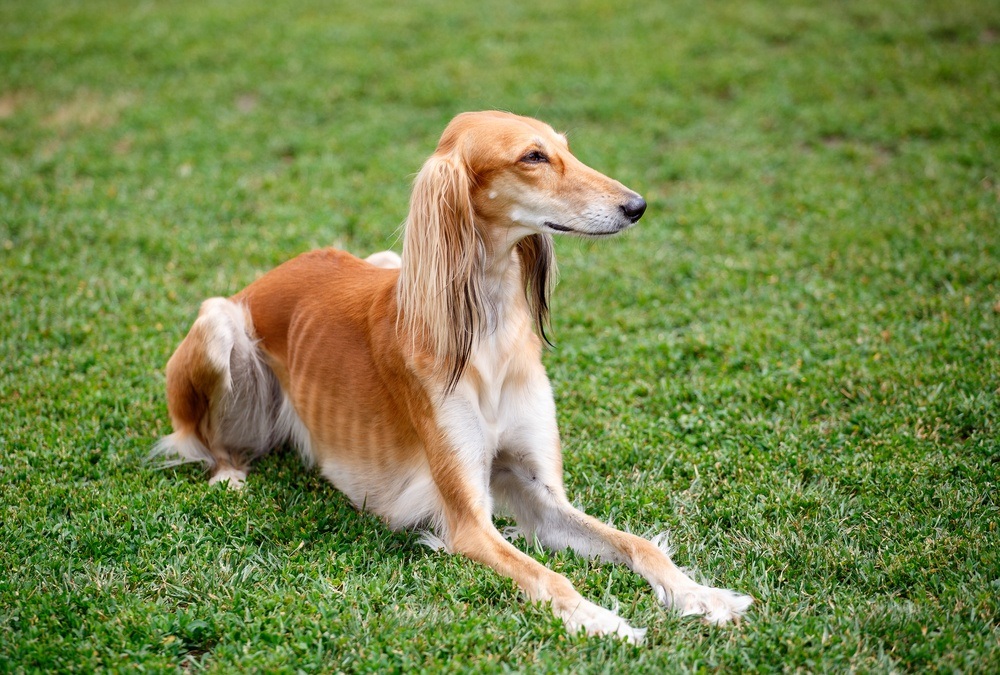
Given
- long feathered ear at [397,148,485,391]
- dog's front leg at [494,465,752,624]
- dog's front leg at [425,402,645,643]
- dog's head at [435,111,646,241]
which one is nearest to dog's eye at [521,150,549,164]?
dog's head at [435,111,646,241]

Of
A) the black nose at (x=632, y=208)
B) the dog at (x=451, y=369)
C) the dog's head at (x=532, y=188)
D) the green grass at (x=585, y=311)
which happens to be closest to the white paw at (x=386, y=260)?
the dog at (x=451, y=369)

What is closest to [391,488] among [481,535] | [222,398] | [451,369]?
[481,535]

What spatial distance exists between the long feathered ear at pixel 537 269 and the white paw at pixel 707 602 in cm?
139

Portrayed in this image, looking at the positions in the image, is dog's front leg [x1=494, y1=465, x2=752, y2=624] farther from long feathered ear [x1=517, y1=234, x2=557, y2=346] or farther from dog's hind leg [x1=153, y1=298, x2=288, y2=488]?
dog's hind leg [x1=153, y1=298, x2=288, y2=488]

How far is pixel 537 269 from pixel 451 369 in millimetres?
644

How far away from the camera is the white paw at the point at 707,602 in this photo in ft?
11.4

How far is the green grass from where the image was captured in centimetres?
347

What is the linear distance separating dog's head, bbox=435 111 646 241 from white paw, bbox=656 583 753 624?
4.85 feet

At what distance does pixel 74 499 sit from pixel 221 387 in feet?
2.83

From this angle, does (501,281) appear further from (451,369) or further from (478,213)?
(451,369)

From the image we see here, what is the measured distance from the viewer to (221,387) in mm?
4621

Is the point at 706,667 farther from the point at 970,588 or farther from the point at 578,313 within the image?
the point at 578,313

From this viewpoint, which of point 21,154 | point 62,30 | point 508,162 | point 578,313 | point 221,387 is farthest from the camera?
point 62,30

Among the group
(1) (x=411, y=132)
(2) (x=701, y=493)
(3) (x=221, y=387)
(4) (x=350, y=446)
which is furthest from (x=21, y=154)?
(2) (x=701, y=493)
